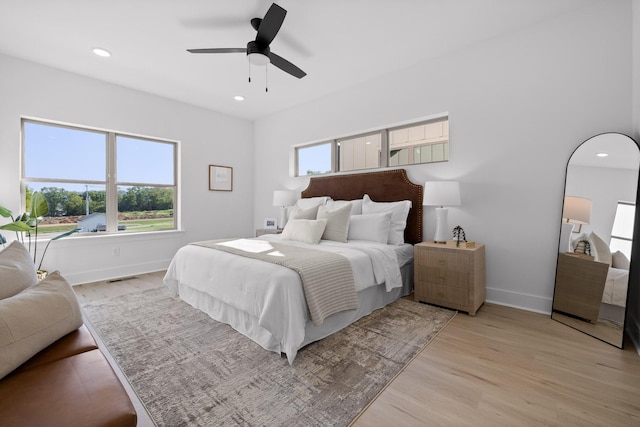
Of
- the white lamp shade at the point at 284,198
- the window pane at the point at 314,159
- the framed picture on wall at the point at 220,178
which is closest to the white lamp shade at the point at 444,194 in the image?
the window pane at the point at 314,159

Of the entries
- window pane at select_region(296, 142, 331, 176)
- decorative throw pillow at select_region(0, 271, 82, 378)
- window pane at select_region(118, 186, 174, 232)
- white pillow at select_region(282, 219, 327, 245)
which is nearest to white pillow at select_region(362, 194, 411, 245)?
white pillow at select_region(282, 219, 327, 245)

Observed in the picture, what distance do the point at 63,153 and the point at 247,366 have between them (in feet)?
12.9

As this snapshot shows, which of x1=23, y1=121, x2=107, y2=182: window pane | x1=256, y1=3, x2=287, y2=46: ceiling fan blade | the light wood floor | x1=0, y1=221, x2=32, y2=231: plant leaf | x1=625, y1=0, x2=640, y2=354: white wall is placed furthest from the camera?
x1=23, y1=121, x2=107, y2=182: window pane

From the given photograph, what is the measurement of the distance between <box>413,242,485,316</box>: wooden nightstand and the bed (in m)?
0.26

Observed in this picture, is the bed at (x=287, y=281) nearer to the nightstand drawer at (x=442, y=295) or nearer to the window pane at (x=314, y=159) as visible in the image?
the nightstand drawer at (x=442, y=295)

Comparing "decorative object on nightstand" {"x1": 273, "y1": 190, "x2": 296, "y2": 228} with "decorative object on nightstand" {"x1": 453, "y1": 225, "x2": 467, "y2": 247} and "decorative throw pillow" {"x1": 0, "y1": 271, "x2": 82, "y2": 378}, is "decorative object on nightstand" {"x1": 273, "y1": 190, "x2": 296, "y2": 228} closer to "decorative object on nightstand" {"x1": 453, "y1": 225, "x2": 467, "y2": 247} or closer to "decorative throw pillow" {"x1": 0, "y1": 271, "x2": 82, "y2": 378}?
"decorative object on nightstand" {"x1": 453, "y1": 225, "x2": 467, "y2": 247}

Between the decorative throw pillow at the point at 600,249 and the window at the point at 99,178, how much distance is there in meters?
5.35

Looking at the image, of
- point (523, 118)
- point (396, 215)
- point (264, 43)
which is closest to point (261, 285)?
point (396, 215)

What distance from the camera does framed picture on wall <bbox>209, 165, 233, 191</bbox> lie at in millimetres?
5113

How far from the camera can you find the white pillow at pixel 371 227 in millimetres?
3189

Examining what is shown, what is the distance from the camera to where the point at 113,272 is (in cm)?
399

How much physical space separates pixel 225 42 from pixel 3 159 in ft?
9.51

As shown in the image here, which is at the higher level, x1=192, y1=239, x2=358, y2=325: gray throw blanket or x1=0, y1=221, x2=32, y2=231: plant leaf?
x1=0, y1=221, x2=32, y2=231: plant leaf

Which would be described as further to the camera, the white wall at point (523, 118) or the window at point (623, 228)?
the white wall at point (523, 118)
